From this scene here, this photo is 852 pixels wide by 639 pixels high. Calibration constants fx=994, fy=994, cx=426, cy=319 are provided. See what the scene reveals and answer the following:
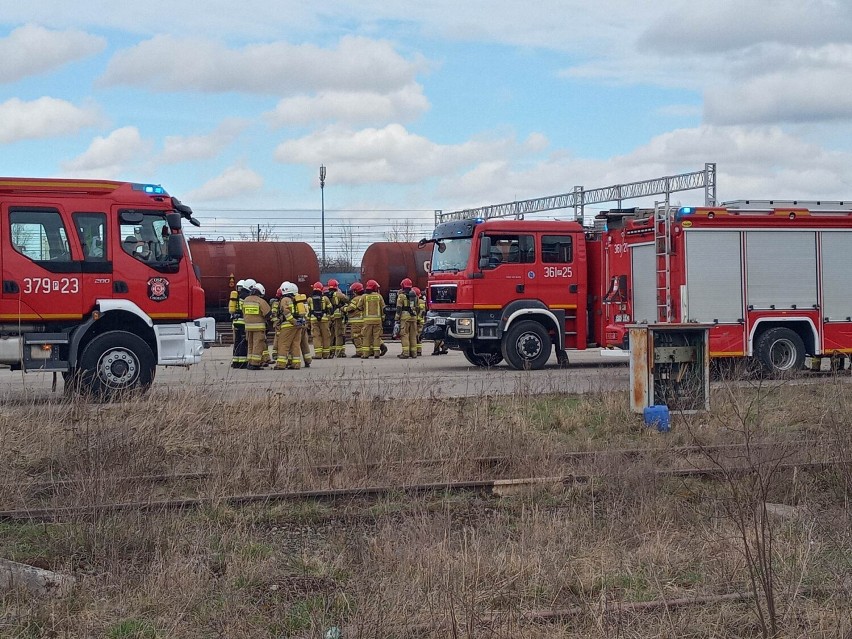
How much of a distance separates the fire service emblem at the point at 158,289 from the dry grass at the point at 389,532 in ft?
9.37

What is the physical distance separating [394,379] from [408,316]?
20.2ft

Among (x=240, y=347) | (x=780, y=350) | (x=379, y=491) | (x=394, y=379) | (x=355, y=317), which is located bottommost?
(x=379, y=491)

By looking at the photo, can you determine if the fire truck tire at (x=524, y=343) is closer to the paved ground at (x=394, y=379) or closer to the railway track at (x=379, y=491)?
the paved ground at (x=394, y=379)

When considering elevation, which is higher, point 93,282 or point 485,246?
point 485,246

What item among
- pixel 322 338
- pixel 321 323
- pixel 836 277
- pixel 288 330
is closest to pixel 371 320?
pixel 321 323

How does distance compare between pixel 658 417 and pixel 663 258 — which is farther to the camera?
pixel 663 258

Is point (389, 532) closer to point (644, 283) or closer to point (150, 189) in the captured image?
point (150, 189)

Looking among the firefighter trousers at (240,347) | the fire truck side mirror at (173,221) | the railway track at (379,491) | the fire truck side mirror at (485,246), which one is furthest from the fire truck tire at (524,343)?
the railway track at (379,491)

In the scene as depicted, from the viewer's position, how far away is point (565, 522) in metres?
6.21

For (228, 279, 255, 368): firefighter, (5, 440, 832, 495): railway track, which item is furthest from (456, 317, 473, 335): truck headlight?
(5, 440, 832, 495): railway track

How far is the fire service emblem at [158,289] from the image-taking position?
12.7 meters

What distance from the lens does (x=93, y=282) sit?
1235 cm

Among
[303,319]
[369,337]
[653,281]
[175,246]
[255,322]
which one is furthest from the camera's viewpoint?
[369,337]

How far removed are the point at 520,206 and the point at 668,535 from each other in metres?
37.5
